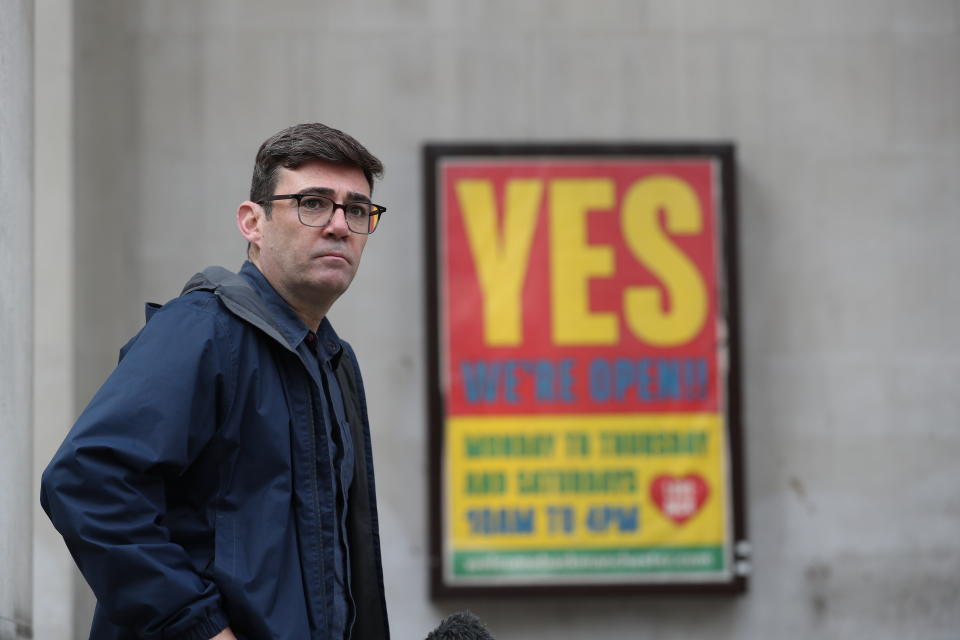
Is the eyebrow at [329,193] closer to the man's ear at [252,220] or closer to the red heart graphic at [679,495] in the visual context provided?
the man's ear at [252,220]

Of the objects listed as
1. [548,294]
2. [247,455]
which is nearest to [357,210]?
[247,455]

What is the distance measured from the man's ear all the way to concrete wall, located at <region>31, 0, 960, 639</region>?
133 inches

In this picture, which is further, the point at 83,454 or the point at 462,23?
the point at 462,23

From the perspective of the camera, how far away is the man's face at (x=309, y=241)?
2.27m

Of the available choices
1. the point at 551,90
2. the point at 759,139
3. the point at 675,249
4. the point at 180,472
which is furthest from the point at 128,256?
the point at 180,472

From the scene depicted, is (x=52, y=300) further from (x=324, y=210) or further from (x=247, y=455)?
(x=247, y=455)

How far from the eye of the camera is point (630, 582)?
5602 mm

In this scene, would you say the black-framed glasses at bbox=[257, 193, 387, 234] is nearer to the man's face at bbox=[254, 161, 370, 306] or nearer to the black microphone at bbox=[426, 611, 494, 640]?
the man's face at bbox=[254, 161, 370, 306]

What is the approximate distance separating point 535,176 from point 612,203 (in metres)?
0.39

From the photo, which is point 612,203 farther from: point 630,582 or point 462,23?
point 630,582

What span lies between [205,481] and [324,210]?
56cm

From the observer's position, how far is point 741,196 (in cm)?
589

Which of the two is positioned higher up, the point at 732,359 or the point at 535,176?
the point at 535,176

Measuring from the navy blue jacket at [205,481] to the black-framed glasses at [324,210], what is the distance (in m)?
0.16
